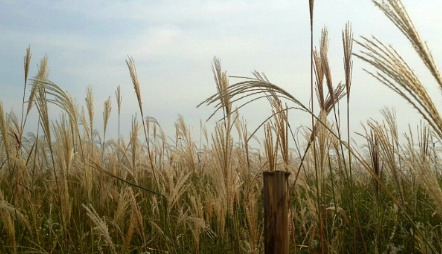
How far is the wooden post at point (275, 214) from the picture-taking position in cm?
165

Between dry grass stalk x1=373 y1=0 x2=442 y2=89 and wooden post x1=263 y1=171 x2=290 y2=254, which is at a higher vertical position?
dry grass stalk x1=373 y1=0 x2=442 y2=89

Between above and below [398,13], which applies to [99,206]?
below

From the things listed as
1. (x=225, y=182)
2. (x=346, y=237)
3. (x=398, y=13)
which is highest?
(x=398, y=13)

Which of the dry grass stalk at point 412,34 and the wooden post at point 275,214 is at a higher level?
the dry grass stalk at point 412,34

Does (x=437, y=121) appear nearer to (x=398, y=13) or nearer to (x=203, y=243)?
(x=398, y=13)

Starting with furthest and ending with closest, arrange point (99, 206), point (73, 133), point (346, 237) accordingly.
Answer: point (99, 206), point (346, 237), point (73, 133)

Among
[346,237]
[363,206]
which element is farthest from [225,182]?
[363,206]

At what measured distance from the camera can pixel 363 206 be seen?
4.31 m

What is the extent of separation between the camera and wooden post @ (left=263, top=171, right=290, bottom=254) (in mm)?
1653

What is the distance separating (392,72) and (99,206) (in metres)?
2.96

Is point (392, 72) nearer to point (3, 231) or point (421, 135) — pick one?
point (421, 135)

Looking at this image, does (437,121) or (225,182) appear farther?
(225,182)

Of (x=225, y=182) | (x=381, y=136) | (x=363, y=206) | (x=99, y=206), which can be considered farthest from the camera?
(x=363, y=206)

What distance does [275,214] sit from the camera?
1.66 meters
